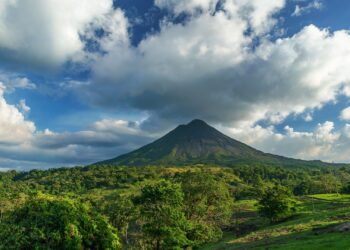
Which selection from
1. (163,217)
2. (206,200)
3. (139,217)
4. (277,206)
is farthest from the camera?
(206,200)

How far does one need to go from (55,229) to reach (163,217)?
23061 millimetres

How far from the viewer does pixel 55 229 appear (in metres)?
31.3

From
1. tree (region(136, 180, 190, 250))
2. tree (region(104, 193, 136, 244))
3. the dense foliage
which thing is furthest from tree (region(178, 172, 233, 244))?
tree (region(136, 180, 190, 250))

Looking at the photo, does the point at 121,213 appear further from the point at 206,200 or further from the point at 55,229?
the point at 55,229

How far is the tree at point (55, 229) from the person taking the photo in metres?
30.3

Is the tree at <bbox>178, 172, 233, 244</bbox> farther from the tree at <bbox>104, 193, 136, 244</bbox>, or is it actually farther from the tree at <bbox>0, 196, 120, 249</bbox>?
the tree at <bbox>0, 196, 120, 249</bbox>

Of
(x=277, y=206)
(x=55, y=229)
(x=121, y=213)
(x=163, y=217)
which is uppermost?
(x=55, y=229)

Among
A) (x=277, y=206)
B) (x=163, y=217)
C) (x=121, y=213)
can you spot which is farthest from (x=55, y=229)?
(x=277, y=206)

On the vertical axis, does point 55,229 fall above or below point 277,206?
above

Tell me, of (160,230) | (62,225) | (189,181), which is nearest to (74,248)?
(62,225)

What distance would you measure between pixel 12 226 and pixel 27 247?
105 inches

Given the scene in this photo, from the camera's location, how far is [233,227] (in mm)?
95938

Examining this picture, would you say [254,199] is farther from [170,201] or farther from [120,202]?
[170,201]

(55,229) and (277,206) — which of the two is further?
(277,206)
